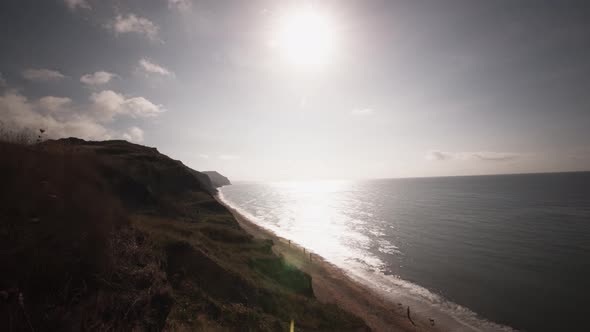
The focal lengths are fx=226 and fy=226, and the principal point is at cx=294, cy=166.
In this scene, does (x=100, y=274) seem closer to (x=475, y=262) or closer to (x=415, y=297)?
(x=415, y=297)

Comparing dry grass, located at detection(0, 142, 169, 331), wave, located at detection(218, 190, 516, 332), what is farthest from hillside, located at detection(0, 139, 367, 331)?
wave, located at detection(218, 190, 516, 332)

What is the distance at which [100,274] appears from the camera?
957 centimetres

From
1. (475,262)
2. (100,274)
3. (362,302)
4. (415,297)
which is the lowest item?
(415,297)

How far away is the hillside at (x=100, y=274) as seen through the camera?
7820 millimetres

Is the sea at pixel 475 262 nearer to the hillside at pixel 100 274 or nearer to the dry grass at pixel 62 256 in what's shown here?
the hillside at pixel 100 274

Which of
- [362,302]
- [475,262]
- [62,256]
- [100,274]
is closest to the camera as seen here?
[62,256]

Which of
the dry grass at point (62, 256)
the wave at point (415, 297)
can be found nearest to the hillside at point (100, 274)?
the dry grass at point (62, 256)

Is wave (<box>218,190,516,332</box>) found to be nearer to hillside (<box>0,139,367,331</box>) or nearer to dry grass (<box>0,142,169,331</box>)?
hillside (<box>0,139,367,331</box>)

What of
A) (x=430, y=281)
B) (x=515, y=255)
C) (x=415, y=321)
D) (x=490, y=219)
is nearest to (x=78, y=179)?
(x=415, y=321)

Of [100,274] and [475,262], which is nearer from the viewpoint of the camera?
[100,274]

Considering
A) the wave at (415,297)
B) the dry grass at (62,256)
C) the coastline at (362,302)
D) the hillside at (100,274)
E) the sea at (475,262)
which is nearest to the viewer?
the dry grass at (62,256)

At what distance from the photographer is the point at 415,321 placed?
2583cm

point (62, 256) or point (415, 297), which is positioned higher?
point (62, 256)

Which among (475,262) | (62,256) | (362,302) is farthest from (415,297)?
(62,256)
